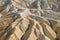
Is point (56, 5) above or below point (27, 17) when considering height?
below

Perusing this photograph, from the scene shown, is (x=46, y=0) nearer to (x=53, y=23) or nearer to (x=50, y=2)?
(x=50, y=2)

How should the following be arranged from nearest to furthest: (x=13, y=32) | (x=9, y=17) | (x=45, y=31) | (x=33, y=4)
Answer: (x=13, y=32)
(x=45, y=31)
(x=9, y=17)
(x=33, y=4)

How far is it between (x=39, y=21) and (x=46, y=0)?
7.82m

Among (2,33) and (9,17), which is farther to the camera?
(9,17)

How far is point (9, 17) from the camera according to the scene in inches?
541

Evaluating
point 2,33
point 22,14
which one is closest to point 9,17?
point 22,14

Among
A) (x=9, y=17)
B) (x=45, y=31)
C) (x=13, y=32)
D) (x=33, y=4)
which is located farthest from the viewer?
(x=33, y=4)

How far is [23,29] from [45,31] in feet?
4.41

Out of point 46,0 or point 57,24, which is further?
point 46,0

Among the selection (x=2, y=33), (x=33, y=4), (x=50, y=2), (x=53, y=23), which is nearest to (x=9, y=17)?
(x=2, y=33)

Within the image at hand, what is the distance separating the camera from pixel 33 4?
2031 centimetres

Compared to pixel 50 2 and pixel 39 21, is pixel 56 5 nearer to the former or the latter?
pixel 50 2

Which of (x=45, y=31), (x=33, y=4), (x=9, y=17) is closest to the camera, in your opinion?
(x=45, y=31)

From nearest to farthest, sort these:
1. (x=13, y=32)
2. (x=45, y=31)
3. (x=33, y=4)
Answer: (x=13, y=32)
(x=45, y=31)
(x=33, y=4)
